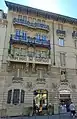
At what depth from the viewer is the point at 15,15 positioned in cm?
2361

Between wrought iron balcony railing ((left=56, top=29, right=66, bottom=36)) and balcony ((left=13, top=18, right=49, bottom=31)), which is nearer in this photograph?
balcony ((left=13, top=18, right=49, bottom=31))

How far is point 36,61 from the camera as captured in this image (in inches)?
844

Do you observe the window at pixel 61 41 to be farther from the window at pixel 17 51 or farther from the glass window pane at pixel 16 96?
the glass window pane at pixel 16 96

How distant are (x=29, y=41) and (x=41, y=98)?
9.06 m

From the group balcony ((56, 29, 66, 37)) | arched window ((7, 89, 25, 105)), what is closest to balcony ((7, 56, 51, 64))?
arched window ((7, 89, 25, 105))

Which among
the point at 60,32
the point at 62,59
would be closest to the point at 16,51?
the point at 62,59

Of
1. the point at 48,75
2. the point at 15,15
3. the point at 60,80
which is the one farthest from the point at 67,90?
the point at 15,15

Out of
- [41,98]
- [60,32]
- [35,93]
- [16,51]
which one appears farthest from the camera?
[60,32]

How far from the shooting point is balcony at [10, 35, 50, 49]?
21.7 m

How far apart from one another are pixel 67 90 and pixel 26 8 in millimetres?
15091

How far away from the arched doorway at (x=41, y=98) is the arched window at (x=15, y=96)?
1.97m

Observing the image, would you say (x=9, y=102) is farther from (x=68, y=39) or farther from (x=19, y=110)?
(x=68, y=39)

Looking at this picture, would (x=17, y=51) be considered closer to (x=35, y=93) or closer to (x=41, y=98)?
(x=35, y=93)

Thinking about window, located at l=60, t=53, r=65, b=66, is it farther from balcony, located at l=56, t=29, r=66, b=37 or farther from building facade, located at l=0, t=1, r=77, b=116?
balcony, located at l=56, t=29, r=66, b=37
